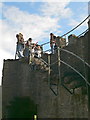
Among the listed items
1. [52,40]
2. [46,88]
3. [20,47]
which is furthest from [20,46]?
[46,88]

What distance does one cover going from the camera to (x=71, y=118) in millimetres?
10766

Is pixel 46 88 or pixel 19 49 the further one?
pixel 19 49

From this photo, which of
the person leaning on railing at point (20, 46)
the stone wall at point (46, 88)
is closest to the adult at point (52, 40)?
the stone wall at point (46, 88)

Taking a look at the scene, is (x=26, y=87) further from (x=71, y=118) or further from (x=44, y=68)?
(x=71, y=118)

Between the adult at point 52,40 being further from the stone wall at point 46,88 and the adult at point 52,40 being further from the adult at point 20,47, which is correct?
the adult at point 20,47

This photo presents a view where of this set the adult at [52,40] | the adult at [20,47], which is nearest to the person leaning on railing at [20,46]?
the adult at [20,47]

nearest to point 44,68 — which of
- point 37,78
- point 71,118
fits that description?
point 37,78

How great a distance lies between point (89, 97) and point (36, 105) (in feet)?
11.7

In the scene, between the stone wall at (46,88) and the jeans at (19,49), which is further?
the jeans at (19,49)

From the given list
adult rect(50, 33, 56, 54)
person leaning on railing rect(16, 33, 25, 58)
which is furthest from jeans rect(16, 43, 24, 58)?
adult rect(50, 33, 56, 54)

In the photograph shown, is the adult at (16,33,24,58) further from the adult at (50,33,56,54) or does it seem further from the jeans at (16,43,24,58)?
the adult at (50,33,56,54)

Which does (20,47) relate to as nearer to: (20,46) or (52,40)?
(20,46)

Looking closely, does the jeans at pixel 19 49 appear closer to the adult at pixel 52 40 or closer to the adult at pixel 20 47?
the adult at pixel 20 47

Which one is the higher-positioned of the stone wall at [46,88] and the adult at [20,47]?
the adult at [20,47]
